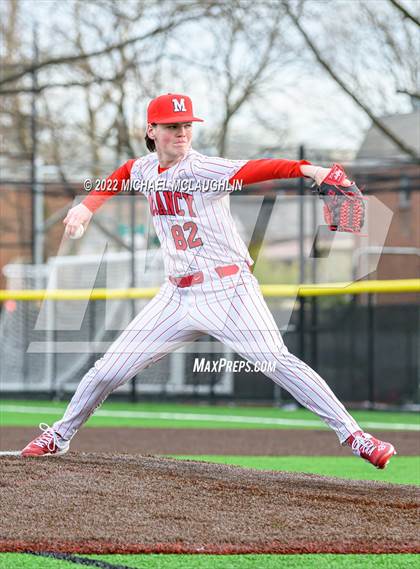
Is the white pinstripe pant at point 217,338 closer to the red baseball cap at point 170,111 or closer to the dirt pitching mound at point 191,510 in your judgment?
the dirt pitching mound at point 191,510

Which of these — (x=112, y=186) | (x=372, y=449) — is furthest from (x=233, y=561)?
(x=112, y=186)

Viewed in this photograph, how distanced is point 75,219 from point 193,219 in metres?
0.65

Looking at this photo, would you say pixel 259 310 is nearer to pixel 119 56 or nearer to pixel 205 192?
pixel 205 192

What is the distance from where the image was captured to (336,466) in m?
8.21

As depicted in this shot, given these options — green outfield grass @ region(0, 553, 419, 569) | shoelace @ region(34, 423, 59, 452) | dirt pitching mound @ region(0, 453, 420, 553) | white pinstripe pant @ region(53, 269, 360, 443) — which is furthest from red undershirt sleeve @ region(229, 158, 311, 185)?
green outfield grass @ region(0, 553, 419, 569)

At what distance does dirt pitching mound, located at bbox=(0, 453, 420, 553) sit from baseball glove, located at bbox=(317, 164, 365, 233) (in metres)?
1.38

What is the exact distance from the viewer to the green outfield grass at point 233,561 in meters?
4.16

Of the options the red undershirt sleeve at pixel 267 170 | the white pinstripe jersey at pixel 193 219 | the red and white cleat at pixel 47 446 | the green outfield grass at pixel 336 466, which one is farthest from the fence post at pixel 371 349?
the red undershirt sleeve at pixel 267 170

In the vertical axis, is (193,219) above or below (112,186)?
below

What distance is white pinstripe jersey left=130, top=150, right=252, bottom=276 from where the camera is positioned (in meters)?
6.27

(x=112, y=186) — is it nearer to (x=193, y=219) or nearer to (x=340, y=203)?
(x=193, y=219)

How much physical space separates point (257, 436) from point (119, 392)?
5.67 m

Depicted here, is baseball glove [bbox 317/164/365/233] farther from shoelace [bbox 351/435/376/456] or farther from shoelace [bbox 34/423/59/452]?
shoelace [bbox 34/423/59/452]

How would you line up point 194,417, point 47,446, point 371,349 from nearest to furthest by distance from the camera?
point 47,446, point 194,417, point 371,349
